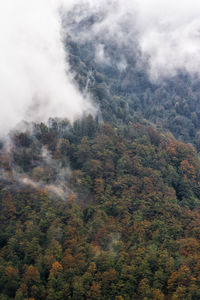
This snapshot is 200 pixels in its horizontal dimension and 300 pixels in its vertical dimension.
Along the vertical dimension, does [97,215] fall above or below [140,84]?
below

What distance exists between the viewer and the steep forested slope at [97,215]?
37906 mm

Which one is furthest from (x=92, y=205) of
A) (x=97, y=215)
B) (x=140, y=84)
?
(x=140, y=84)

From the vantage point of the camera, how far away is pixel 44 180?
56.9 metres

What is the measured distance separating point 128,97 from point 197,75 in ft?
121

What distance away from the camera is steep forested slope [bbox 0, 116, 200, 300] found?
37.9m

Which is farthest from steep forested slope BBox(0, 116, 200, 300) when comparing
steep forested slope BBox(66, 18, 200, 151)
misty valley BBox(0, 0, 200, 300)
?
steep forested slope BBox(66, 18, 200, 151)

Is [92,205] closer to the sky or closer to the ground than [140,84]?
closer to the ground

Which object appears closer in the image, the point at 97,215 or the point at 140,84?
the point at 97,215

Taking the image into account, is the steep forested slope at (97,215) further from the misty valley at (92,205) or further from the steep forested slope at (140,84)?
the steep forested slope at (140,84)

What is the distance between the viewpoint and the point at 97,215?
50.7m

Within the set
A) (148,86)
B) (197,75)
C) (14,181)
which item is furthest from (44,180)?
(197,75)

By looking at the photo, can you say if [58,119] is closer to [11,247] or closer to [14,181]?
[14,181]

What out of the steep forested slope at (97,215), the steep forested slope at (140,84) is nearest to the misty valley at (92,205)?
the steep forested slope at (97,215)

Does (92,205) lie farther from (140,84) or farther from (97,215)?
(140,84)
